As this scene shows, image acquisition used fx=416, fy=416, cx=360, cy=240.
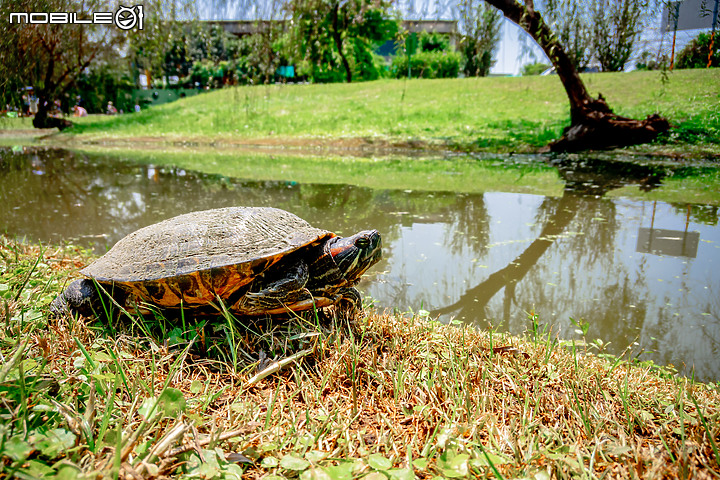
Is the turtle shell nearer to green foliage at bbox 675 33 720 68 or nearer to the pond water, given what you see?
the pond water

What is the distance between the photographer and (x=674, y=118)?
1034cm

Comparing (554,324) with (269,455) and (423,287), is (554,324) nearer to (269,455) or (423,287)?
(423,287)

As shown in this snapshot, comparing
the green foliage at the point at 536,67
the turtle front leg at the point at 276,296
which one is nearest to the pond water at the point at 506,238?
the turtle front leg at the point at 276,296

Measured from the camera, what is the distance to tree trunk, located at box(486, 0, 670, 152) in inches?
374

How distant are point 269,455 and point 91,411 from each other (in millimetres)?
594

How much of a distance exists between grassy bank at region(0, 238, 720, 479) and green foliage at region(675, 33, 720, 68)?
6.37 metres

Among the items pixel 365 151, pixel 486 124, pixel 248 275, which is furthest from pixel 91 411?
pixel 486 124

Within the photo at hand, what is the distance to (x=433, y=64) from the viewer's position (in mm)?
30953

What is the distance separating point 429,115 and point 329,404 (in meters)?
→ 15.4

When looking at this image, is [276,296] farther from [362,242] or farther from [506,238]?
[506,238]

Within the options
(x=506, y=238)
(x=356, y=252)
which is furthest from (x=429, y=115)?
(x=356, y=252)

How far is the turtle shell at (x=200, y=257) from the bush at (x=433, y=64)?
30836 millimetres

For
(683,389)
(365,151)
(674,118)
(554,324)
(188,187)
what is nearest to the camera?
(683,389)

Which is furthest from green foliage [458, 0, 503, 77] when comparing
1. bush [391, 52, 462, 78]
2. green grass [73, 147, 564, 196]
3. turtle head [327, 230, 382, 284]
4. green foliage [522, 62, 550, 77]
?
bush [391, 52, 462, 78]
